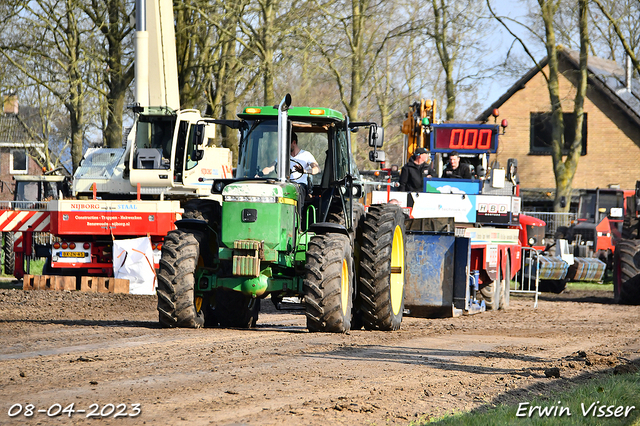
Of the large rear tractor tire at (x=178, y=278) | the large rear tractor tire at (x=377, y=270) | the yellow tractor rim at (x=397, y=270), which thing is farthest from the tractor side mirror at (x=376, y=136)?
the large rear tractor tire at (x=178, y=278)

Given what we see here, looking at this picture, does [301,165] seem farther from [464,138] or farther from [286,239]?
[464,138]

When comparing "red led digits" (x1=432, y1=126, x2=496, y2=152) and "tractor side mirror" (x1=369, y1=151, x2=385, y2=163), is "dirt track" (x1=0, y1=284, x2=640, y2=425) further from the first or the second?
"red led digits" (x1=432, y1=126, x2=496, y2=152)

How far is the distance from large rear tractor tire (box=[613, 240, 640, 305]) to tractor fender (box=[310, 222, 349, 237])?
33.5 feet

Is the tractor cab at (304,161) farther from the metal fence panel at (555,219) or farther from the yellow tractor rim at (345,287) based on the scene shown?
the metal fence panel at (555,219)

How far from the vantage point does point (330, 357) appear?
782cm

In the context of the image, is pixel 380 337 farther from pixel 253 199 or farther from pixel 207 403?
pixel 207 403

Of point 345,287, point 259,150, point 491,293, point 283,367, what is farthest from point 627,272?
point 283,367

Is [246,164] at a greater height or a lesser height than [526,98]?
lesser

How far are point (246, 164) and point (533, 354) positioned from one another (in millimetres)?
3858

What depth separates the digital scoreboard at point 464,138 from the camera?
60.7 ft

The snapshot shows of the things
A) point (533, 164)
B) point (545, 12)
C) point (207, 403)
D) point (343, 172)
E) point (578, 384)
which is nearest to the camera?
point (207, 403)

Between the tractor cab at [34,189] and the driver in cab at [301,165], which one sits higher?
the driver in cab at [301,165]

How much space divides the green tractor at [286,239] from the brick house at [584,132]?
3094 centimetres

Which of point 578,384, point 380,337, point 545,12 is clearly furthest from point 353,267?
point 545,12
